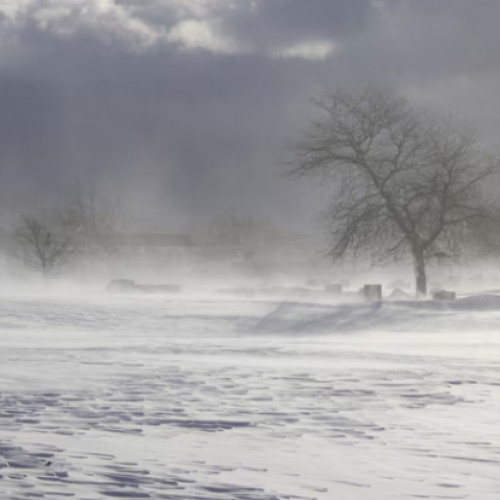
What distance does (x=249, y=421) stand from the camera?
802 centimetres

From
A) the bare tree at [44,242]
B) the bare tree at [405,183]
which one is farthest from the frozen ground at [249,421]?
→ the bare tree at [44,242]

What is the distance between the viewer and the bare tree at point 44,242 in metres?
82.4

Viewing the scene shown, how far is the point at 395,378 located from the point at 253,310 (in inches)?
786

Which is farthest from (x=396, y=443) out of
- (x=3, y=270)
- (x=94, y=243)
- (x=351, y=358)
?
(x=3, y=270)

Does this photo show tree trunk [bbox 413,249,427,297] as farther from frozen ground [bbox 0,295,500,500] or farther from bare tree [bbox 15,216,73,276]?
bare tree [bbox 15,216,73,276]

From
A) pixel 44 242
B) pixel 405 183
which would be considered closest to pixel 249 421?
pixel 405 183

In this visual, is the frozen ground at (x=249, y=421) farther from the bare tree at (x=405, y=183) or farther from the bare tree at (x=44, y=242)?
the bare tree at (x=44, y=242)

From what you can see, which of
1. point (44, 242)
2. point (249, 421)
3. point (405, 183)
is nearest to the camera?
point (249, 421)

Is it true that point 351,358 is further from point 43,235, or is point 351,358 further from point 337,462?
point 43,235

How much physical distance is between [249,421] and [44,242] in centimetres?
7741

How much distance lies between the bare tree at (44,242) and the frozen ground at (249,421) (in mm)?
65318

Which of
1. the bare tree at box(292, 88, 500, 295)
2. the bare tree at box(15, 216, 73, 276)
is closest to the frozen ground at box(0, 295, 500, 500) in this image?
the bare tree at box(292, 88, 500, 295)

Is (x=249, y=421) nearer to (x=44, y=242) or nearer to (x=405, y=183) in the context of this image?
(x=405, y=183)

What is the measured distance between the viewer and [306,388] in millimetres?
10375
